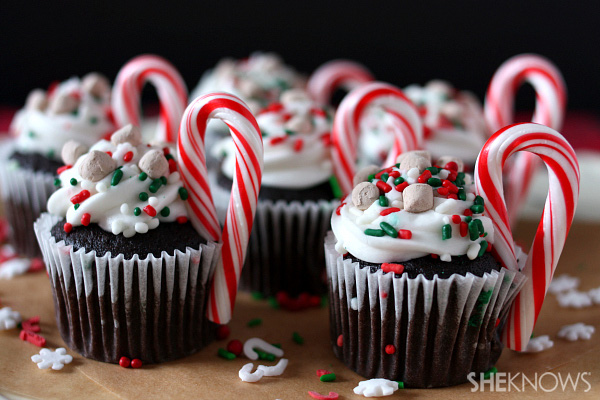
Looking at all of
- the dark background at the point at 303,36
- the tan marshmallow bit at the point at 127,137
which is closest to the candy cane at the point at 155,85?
the tan marshmallow bit at the point at 127,137

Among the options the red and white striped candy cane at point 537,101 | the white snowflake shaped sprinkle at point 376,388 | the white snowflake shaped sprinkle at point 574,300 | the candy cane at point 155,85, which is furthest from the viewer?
the red and white striped candy cane at point 537,101

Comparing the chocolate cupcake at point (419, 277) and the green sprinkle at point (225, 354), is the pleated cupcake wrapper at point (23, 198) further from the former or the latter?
the chocolate cupcake at point (419, 277)

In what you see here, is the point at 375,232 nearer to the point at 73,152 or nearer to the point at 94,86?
the point at 73,152

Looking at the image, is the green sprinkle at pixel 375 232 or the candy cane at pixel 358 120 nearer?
the green sprinkle at pixel 375 232

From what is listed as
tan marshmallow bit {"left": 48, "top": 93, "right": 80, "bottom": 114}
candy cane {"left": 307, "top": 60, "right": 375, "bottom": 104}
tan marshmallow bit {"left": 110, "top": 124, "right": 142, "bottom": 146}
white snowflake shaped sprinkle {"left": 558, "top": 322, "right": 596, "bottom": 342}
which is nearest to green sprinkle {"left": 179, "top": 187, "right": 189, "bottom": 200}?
tan marshmallow bit {"left": 110, "top": 124, "right": 142, "bottom": 146}

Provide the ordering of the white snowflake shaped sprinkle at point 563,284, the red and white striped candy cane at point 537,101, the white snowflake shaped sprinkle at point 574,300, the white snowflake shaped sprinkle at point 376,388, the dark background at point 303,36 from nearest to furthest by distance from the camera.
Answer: the white snowflake shaped sprinkle at point 376,388 < the white snowflake shaped sprinkle at point 574,300 < the white snowflake shaped sprinkle at point 563,284 < the red and white striped candy cane at point 537,101 < the dark background at point 303,36

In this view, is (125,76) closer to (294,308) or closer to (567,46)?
(294,308)
